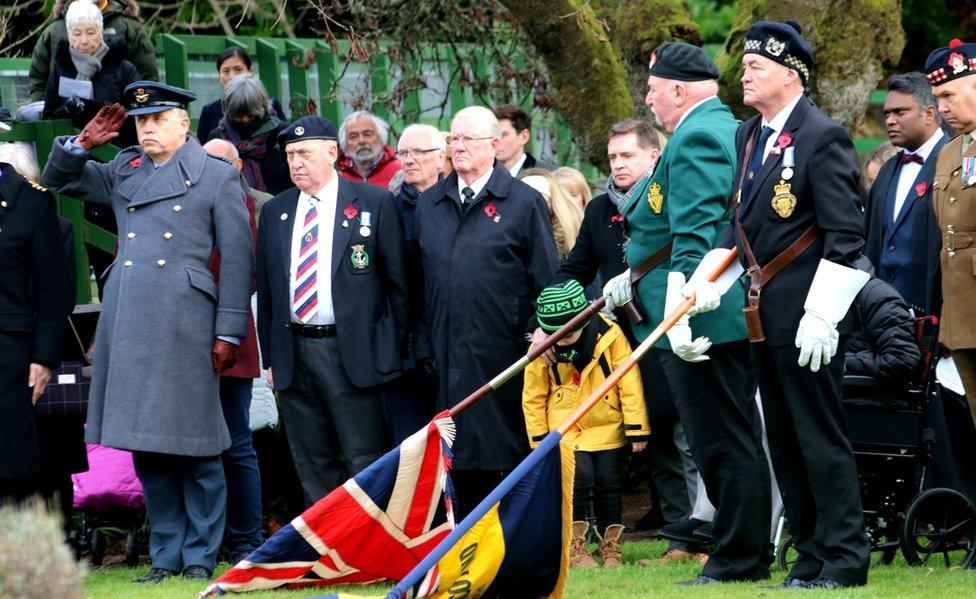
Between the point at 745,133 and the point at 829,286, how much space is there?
3.18 feet

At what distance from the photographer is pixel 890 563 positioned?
27.0 ft

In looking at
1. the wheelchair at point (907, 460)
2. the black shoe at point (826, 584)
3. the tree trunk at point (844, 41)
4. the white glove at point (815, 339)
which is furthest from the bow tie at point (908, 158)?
the black shoe at point (826, 584)

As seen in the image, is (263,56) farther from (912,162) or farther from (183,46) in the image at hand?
(912,162)

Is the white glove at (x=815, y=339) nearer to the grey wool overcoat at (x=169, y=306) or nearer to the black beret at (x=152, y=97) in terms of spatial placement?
the grey wool overcoat at (x=169, y=306)

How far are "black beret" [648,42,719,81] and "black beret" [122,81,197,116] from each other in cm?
254

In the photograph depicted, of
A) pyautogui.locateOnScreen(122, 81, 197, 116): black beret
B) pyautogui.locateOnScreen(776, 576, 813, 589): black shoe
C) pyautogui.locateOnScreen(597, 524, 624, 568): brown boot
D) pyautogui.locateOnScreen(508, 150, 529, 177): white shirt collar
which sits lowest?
pyautogui.locateOnScreen(597, 524, 624, 568): brown boot

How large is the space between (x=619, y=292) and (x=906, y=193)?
2.43 meters

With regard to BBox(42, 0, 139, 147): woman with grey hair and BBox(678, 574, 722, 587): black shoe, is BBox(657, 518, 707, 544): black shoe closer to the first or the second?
BBox(678, 574, 722, 587): black shoe

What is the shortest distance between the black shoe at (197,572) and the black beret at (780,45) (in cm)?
360

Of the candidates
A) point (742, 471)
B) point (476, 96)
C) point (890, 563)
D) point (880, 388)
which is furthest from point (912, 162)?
point (476, 96)

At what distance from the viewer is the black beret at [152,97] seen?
27.9 ft

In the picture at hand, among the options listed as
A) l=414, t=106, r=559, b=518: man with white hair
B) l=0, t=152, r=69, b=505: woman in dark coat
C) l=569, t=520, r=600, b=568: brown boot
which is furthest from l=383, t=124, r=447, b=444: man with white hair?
l=0, t=152, r=69, b=505: woman in dark coat

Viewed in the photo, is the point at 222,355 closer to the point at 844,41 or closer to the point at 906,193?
the point at 906,193

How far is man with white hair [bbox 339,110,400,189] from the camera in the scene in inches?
431
